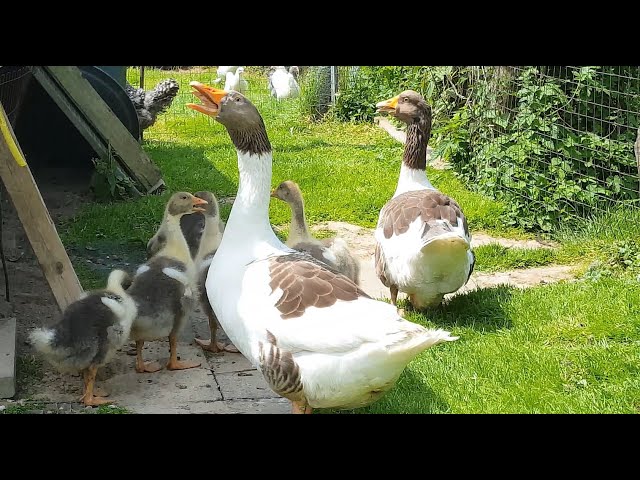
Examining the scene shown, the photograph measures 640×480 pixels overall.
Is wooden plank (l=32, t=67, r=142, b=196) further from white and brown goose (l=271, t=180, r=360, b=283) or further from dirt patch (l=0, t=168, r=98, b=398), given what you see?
white and brown goose (l=271, t=180, r=360, b=283)

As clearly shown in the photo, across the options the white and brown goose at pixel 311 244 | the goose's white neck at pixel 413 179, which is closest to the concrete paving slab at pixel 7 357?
the white and brown goose at pixel 311 244

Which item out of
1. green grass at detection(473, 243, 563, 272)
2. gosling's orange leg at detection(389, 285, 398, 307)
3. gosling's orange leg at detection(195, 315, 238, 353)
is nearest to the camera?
gosling's orange leg at detection(195, 315, 238, 353)

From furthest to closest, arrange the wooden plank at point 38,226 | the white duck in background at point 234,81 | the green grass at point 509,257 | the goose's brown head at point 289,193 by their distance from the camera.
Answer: the white duck in background at point 234,81 → the green grass at point 509,257 → the goose's brown head at point 289,193 → the wooden plank at point 38,226

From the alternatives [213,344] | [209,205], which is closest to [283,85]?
[209,205]

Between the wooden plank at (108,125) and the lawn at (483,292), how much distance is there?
0.37 meters

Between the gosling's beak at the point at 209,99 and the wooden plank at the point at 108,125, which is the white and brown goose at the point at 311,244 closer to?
the gosling's beak at the point at 209,99

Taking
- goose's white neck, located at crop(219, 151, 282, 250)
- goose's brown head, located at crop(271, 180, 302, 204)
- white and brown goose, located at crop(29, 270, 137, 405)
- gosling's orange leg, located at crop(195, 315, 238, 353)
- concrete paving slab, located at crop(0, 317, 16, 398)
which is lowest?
gosling's orange leg, located at crop(195, 315, 238, 353)

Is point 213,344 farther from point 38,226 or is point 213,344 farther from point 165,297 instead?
point 38,226

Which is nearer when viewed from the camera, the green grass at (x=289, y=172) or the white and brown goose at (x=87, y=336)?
the white and brown goose at (x=87, y=336)

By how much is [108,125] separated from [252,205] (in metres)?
4.58

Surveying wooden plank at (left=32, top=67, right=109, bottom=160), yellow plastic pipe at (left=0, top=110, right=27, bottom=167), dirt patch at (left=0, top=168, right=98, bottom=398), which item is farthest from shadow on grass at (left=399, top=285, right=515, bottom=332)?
wooden plank at (left=32, top=67, right=109, bottom=160)

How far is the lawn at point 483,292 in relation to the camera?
445 cm

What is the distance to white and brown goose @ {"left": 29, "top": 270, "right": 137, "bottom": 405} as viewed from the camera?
430cm
